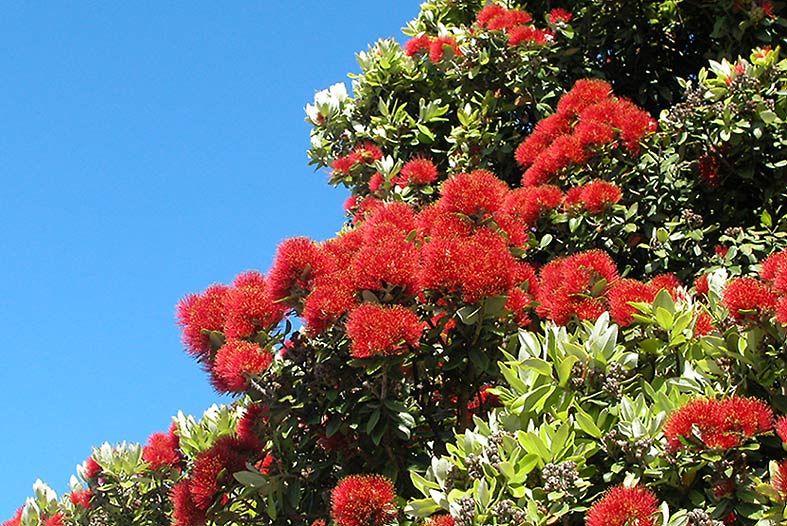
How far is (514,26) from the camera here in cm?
688

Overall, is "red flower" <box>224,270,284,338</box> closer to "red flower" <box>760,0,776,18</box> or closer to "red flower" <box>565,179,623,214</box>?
"red flower" <box>565,179,623,214</box>

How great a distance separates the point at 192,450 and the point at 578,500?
9.98 feet

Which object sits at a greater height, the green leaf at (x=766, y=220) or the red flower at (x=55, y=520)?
the red flower at (x=55, y=520)

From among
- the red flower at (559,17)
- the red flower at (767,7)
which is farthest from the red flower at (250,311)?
the red flower at (767,7)

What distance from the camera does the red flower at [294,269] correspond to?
462cm

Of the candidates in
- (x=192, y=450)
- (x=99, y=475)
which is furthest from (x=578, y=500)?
(x=99, y=475)

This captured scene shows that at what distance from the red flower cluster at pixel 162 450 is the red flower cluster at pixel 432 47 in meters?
3.40

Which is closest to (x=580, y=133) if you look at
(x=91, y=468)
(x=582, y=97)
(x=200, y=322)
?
(x=582, y=97)

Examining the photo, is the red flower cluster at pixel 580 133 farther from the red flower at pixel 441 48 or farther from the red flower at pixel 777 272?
the red flower at pixel 777 272

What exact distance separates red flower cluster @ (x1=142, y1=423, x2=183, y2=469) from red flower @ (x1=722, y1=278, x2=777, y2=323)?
3.71 metres

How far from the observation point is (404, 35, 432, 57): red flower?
24.3 ft

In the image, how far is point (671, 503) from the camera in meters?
3.48

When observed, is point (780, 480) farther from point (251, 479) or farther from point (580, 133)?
point (580, 133)

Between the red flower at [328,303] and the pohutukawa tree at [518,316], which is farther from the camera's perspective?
the red flower at [328,303]
